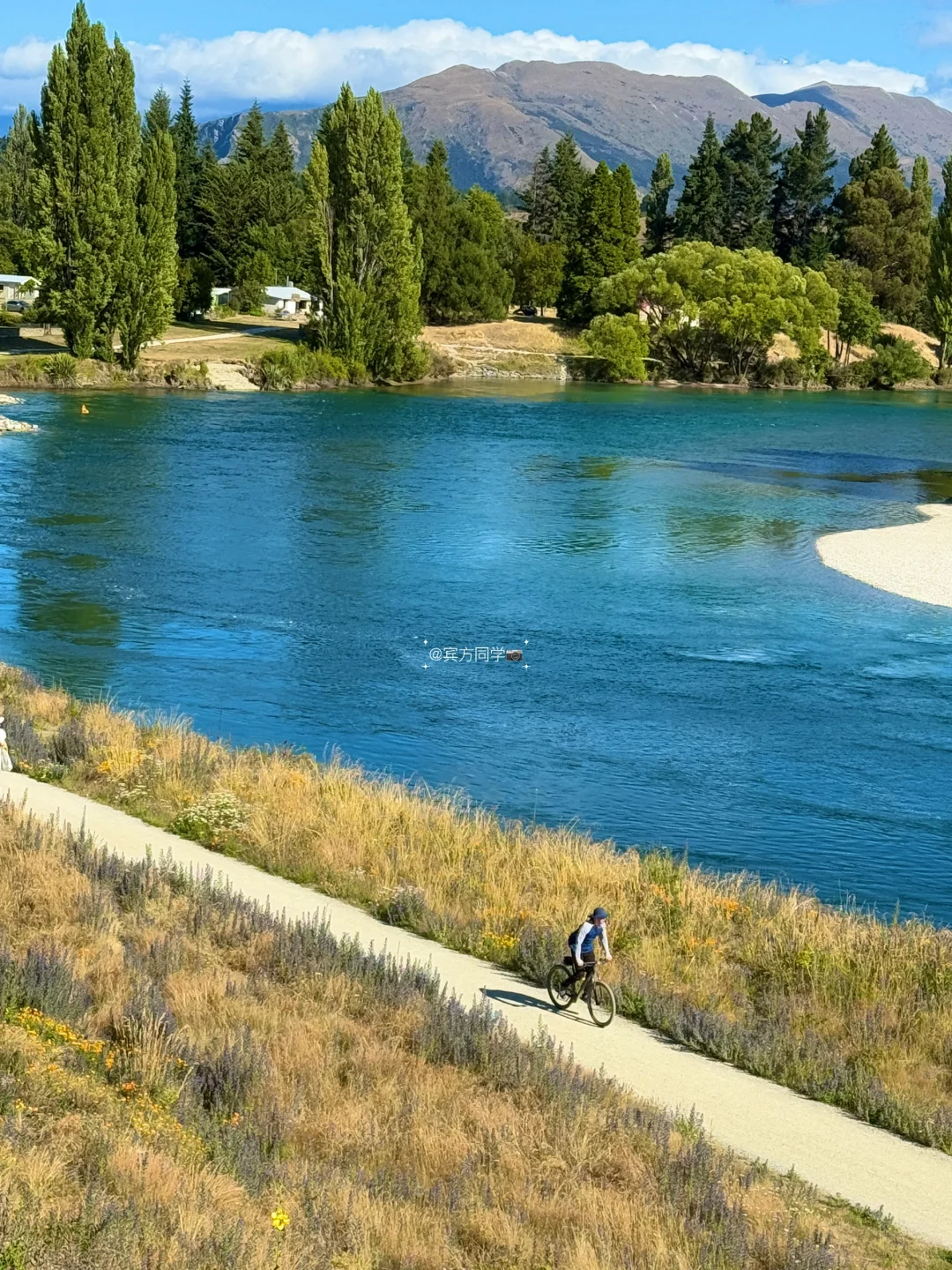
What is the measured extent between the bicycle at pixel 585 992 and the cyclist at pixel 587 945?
0.5 inches

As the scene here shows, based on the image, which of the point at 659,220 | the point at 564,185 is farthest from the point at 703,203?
the point at 564,185

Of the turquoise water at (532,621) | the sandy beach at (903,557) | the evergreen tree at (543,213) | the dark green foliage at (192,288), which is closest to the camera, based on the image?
the turquoise water at (532,621)

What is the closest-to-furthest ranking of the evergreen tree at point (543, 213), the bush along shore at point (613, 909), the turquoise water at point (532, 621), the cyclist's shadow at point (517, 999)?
the bush along shore at point (613, 909)
the cyclist's shadow at point (517, 999)
the turquoise water at point (532, 621)
the evergreen tree at point (543, 213)

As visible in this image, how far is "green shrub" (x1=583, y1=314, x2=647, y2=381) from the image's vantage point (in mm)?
96750

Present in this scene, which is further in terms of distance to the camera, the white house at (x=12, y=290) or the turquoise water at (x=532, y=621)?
the white house at (x=12, y=290)

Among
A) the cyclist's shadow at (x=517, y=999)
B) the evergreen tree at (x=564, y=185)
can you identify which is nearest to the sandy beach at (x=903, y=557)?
the cyclist's shadow at (x=517, y=999)

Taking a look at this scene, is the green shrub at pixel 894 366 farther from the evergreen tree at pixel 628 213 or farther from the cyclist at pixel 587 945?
the cyclist at pixel 587 945

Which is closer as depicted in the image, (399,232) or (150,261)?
(150,261)

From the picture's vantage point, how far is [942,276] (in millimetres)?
108562

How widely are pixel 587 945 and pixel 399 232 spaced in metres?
74.5

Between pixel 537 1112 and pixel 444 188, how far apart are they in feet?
323

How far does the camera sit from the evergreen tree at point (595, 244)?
10575 centimetres

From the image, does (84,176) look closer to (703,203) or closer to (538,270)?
(538,270)

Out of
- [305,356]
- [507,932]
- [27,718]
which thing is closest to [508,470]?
[305,356]
